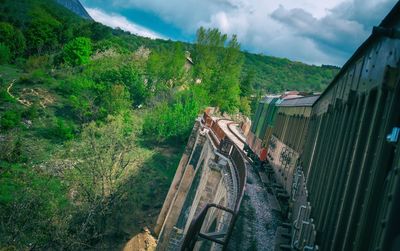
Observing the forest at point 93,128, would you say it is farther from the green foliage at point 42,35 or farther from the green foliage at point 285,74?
the green foliage at point 285,74

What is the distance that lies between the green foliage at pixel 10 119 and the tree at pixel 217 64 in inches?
931

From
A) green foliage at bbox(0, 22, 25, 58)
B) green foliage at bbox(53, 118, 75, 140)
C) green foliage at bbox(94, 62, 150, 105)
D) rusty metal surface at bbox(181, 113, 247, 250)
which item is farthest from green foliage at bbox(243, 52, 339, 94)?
rusty metal surface at bbox(181, 113, 247, 250)

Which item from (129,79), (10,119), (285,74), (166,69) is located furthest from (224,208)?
(285,74)

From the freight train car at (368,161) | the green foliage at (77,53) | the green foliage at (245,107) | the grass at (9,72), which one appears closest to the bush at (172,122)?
the green foliage at (245,107)

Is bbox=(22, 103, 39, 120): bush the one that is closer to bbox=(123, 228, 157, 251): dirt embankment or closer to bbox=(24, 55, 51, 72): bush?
bbox=(123, 228, 157, 251): dirt embankment

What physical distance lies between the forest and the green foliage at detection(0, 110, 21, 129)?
0.31 ft

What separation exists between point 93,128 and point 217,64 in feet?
68.5

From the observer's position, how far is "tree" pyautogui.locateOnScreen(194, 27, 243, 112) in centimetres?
4947

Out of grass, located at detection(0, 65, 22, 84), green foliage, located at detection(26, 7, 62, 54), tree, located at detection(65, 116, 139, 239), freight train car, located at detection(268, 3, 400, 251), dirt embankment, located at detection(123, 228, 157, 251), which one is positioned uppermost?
green foliage, located at detection(26, 7, 62, 54)

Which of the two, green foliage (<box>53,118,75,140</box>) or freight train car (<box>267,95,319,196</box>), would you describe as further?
green foliage (<box>53,118,75,140</box>)

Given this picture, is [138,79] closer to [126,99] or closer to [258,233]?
[126,99]

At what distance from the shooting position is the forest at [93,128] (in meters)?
21.0

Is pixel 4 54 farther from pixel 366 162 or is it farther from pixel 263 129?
pixel 366 162

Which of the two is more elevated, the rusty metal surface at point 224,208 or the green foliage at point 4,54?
the green foliage at point 4,54
